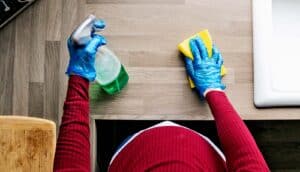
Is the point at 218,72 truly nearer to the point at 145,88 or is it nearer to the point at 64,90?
the point at 145,88

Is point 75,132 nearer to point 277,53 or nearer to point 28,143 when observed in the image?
point 28,143

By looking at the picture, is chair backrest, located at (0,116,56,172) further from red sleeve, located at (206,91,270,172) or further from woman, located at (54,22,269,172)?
red sleeve, located at (206,91,270,172)

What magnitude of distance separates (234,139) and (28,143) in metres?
0.43

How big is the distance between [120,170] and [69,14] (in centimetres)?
38

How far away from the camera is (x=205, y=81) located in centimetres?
109

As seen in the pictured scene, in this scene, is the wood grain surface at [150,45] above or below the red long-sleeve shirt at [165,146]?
above

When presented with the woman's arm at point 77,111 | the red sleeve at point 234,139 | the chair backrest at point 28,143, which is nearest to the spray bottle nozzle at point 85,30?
the woman's arm at point 77,111

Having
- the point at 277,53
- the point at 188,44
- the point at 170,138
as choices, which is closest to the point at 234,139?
the point at 170,138

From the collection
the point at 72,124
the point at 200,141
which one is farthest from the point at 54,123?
the point at 200,141

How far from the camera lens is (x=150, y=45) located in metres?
1.12

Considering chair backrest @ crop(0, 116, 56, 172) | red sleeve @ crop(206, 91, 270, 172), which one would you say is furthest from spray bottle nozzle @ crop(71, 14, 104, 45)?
red sleeve @ crop(206, 91, 270, 172)

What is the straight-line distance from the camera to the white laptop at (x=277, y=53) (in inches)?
43.3

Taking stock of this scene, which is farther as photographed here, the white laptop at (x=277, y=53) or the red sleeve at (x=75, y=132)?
the white laptop at (x=277, y=53)

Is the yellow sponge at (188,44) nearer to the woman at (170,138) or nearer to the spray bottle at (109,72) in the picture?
the woman at (170,138)
